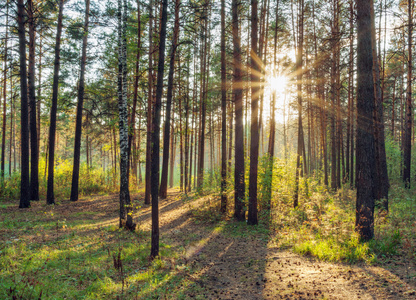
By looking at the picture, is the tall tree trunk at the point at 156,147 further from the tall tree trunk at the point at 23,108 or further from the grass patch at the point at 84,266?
the tall tree trunk at the point at 23,108

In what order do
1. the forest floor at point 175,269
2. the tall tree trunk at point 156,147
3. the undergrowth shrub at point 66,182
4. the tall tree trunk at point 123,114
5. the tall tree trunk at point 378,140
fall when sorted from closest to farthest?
the forest floor at point 175,269 → the tall tree trunk at point 156,147 → the tall tree trunk at point 123,114 → the tall tree trunk at point 378,140 → the undergrowth shrub at point 66,182

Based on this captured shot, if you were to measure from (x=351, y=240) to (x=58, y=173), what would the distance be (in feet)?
68.7

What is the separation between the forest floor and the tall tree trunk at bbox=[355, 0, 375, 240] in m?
1.39

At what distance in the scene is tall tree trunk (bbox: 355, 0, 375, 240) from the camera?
7.32 meters

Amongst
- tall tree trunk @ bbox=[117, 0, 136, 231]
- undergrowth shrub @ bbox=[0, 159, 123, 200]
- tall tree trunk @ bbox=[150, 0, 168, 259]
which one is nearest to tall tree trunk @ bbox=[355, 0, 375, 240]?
tall tree trunk @ bbox=[150, 0, 168, 259]

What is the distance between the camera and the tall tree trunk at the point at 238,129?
10.9 m

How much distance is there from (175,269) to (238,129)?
270 inches

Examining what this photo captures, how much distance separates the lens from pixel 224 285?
5.66m

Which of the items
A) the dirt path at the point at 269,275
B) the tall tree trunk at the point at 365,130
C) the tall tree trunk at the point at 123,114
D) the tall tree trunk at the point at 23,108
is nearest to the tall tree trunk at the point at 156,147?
the dirt path at the point at 269,275

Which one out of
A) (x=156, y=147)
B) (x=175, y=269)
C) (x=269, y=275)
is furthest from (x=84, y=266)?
(x=269, y=275)

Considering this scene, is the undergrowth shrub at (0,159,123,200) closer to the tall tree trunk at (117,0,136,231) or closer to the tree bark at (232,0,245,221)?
the tall tree trunk at (117,0,136,231)

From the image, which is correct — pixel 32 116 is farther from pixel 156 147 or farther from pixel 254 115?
pixel 254 115

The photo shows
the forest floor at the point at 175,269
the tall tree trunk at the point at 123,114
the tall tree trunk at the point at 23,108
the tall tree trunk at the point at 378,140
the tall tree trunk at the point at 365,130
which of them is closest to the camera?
the forest floor at the point at 175,269

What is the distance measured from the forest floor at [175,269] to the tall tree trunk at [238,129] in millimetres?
1697
